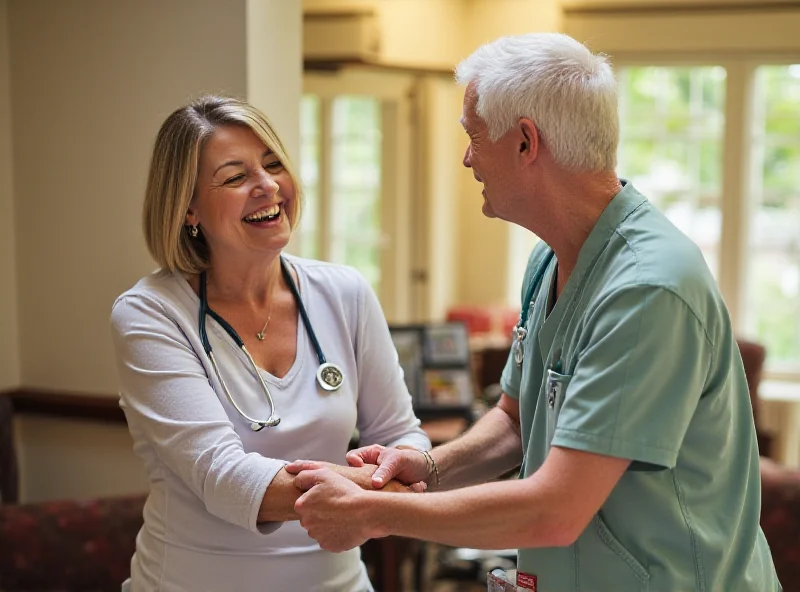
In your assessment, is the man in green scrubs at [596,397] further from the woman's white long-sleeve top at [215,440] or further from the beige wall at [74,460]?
the beige wall at [74,460]

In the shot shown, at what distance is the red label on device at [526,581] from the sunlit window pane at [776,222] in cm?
424

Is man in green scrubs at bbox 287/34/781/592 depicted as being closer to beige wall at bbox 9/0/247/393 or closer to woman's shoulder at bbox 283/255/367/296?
woman's shoulder at bbox 283/255/367/296

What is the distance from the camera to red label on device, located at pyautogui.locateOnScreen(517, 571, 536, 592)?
1554 millimetres

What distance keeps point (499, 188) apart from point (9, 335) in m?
1.89

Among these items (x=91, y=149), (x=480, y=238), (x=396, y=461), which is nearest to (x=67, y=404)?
(x=91, y=149)

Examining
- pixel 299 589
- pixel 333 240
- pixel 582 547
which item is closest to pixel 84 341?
pixel 299 589

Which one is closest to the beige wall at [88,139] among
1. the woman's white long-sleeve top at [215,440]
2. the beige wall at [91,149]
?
the beige wall at [91,149]

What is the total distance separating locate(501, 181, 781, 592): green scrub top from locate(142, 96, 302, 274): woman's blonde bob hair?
0.69m

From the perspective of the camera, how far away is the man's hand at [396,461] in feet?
5.83

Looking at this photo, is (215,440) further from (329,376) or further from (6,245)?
(6,245)

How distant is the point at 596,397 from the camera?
1.36m

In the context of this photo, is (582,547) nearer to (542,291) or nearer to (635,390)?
(635,390)

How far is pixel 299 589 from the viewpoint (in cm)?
180

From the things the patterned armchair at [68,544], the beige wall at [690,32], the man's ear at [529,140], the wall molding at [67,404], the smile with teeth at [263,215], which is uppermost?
the beige wall at [690,32]
